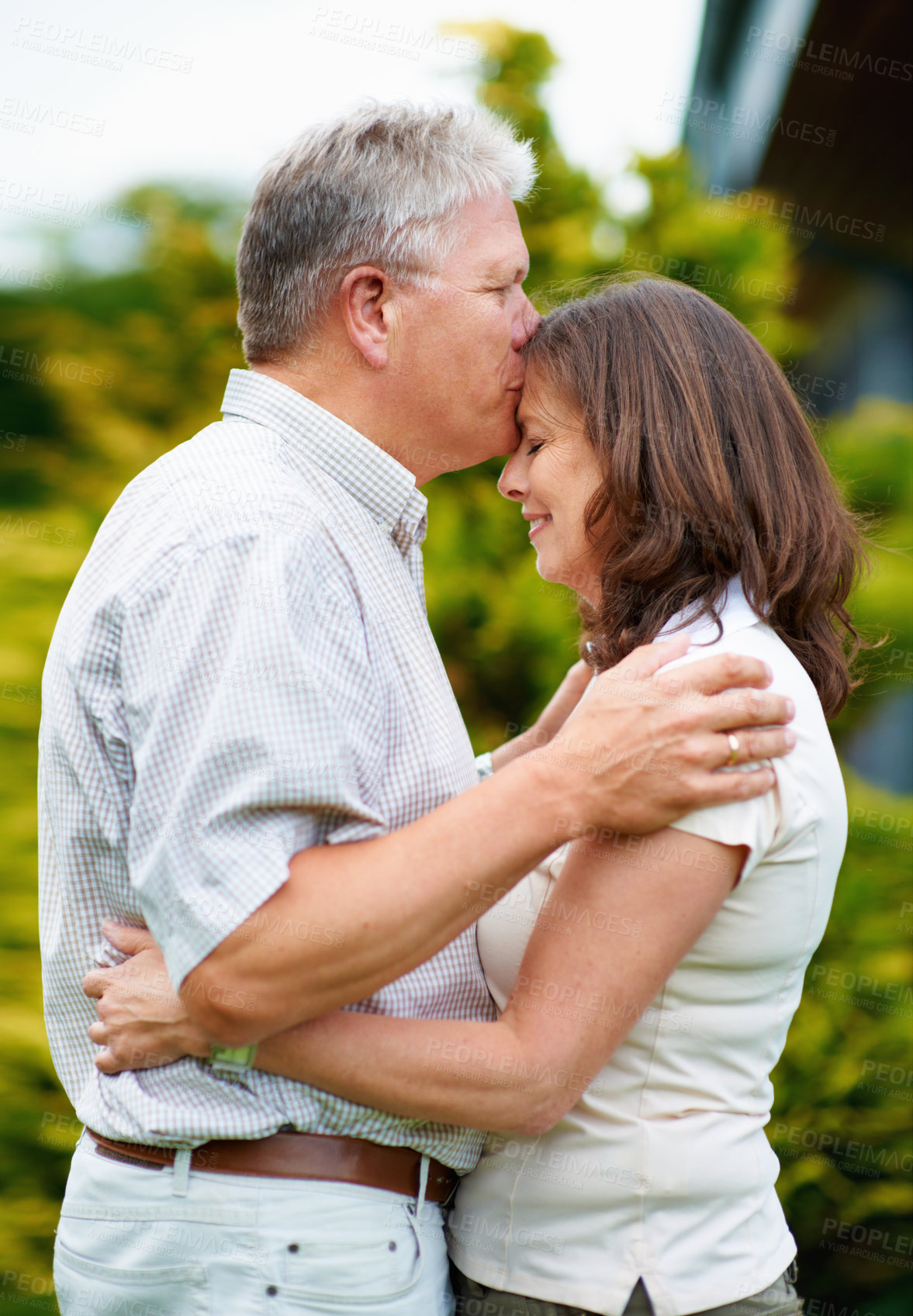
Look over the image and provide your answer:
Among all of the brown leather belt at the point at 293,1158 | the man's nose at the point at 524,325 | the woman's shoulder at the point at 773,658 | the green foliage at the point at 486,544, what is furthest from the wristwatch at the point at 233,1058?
the green foliage at the point at 486,544

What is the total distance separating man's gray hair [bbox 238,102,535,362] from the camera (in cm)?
185

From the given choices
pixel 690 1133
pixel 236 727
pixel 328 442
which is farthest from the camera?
pixel 328 442

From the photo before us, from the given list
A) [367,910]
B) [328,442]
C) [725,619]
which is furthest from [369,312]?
[367,910]

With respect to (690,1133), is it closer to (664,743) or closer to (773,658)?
(664,743)

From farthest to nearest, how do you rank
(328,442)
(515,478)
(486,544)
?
(486,544)
(515,478)
(328,442)

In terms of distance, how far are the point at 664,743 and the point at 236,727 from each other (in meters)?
0.60

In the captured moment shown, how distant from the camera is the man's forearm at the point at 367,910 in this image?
132cm

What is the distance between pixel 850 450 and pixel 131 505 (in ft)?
8.55

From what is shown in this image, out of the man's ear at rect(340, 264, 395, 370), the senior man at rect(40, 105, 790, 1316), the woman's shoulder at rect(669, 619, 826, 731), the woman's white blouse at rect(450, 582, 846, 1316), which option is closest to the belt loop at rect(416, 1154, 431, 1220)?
the senior man at rect(40, 105, 790, 1316)

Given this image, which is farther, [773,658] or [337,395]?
[337,395]

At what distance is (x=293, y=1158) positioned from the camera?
155 cm

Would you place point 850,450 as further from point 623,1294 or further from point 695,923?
point 623,1294

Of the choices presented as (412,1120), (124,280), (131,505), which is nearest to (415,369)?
(131,505)

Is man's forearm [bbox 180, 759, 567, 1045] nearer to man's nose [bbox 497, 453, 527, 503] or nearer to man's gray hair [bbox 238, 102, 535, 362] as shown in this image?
man's nose [bbox 497, 453, 527, 503]
